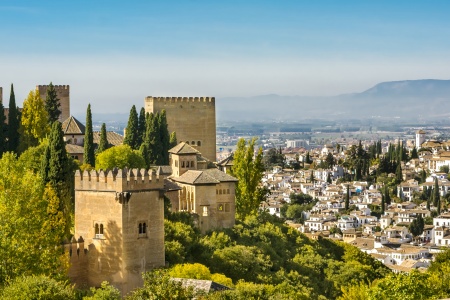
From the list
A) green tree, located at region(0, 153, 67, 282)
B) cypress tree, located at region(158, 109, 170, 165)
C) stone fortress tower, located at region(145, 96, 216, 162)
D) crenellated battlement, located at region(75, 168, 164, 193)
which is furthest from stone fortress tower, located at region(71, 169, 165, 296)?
stone fortress tower, located at region(145, 96, 216, 162)

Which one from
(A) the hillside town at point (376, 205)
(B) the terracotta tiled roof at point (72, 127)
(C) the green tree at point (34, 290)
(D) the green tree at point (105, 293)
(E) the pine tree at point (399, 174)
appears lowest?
(A) the hillside town at point (376, 205)

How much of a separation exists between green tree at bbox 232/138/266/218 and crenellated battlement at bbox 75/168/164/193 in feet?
57.5

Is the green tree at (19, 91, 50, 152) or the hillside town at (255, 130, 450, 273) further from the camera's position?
the hillside town at (255, 130, 450, 273)

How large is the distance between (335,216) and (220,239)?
87.2 metres

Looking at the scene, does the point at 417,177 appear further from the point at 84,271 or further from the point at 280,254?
the point at 84,271

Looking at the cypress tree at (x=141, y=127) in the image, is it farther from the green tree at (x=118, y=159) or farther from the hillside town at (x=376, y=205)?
the hillside town at (x=376, y=205)

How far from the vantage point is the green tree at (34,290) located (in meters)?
24.7

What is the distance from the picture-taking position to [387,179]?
440ft

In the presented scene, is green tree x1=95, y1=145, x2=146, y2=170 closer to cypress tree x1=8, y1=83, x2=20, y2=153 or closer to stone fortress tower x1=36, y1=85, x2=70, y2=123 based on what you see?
cypress tree x1=8, y1=83, x2=20, y2=153

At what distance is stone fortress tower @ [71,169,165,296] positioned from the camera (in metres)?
30.9

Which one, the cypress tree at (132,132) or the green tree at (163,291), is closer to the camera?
the green tree at (163,291)

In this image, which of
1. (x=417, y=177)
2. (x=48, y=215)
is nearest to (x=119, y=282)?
(x=48, y=215)

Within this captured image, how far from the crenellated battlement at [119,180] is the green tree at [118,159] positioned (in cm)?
998

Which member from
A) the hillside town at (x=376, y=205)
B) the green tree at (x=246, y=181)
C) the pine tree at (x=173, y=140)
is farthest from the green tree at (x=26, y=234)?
the hillside town at (x=376, y=205)
